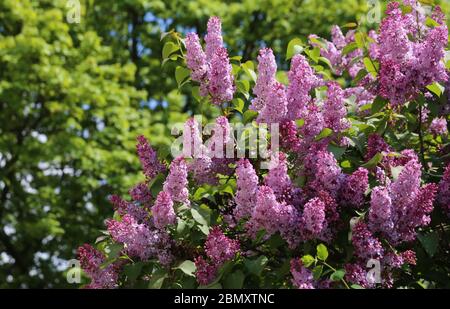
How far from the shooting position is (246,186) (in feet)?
11.9

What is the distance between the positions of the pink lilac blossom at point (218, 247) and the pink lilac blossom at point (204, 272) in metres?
0.04

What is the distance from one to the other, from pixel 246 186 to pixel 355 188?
54 centimetres

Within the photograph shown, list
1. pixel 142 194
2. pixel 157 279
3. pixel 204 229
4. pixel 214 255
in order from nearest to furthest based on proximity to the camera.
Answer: pixel 214 255 → pixel 157 279 → pixel 204 229 → pixel 142 194

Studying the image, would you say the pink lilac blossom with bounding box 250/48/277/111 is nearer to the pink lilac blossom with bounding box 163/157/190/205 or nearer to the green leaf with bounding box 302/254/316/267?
the pink lilac blossom with bounding box 163/157/190/205

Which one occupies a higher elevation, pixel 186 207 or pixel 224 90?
pixel 224 90

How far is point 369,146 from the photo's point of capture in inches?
154

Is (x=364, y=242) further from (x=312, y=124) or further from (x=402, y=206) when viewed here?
(x=312, y=124)

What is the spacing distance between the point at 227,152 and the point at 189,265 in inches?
28.3

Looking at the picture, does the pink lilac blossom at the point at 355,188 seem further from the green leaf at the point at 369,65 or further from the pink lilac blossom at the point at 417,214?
the green leaf at the point at 369,65

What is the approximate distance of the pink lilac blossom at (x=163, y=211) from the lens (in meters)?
3.66

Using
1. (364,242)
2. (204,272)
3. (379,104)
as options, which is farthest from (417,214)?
(204,272)

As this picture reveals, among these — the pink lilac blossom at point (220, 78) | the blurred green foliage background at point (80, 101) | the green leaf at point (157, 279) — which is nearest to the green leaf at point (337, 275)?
the green leaf at point (157, 279)

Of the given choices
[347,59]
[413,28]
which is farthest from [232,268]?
[347,59]
